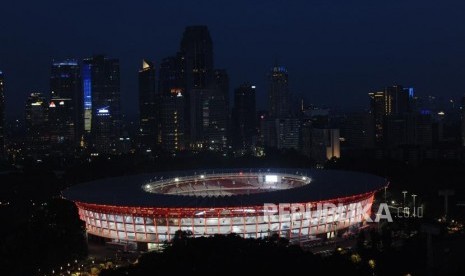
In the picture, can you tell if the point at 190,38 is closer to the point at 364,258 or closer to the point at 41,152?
the point at 41,152

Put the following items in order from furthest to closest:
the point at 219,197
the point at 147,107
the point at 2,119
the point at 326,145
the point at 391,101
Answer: the point at 147,107 → the point at 391,101 → the point at 2,119 → the point at 326,145 → the point at 219,197

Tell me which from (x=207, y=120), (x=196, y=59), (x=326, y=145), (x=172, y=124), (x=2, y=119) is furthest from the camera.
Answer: (x=196, y=59)

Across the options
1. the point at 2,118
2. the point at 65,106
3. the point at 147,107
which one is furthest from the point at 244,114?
the point at 2,118

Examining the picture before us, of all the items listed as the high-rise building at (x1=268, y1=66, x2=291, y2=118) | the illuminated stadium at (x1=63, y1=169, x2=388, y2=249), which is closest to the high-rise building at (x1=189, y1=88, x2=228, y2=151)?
the high-rise building at (x1=268, y1=66, x2=291, y2=118)

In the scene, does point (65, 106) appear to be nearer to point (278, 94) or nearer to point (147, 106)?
point (147, 106)

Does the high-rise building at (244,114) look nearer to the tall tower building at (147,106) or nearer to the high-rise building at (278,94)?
the high-rise building at (278,94)

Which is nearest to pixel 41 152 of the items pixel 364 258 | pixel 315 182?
pixel 315 182
